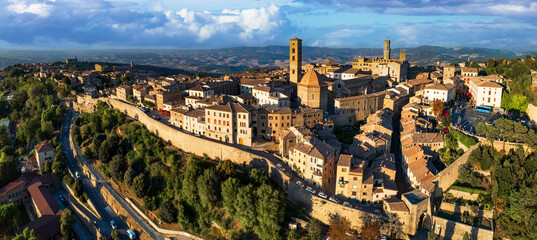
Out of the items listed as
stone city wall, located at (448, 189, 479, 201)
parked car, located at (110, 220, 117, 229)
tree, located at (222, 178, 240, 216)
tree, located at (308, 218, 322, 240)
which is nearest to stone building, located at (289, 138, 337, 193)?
tree, located at (308, 218, 322, 240)

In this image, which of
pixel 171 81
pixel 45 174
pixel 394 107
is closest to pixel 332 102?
pixel 394 107

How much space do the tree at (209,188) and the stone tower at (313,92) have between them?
51.2 ft

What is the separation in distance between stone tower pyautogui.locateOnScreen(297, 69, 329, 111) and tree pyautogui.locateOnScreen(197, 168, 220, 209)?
15615 mm

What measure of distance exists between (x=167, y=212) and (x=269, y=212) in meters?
10.1

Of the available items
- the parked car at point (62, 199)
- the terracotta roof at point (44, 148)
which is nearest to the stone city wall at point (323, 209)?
the parked car at point (62, 199)

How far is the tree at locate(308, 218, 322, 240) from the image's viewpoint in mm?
24875

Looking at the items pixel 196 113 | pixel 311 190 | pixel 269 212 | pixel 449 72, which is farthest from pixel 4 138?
pixel 449 72

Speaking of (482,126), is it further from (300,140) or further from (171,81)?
(171,81)

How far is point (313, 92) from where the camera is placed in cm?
4097

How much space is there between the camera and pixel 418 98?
43531mm

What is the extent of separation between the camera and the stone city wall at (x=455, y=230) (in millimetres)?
24016

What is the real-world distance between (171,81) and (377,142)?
35877mm

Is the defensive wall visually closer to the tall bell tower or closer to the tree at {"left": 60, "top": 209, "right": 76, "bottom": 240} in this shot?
the tree at {"left": 60, "top": 209, "right": 76, "bottom": 240}

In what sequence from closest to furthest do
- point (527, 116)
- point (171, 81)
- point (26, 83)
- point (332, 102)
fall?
point (527, 116)
point (332, 102)
point (171, 81)
point (26, 83)
